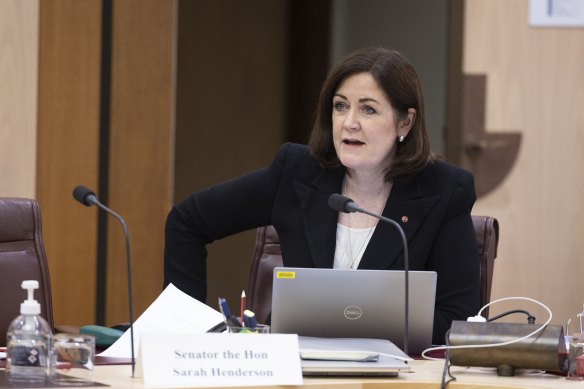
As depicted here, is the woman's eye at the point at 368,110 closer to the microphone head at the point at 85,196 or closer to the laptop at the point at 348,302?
the laptop at the point at 348,302

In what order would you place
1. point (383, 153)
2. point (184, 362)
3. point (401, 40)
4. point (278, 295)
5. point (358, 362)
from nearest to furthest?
point (184, 362), point (358, 362), point (278, 295), point (383, 153), point (401, 40)

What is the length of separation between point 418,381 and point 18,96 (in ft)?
8.83

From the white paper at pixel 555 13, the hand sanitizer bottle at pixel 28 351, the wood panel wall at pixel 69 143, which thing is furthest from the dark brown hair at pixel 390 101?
the white paper at pixel 555 13

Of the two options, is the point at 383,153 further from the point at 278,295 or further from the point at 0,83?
the point at 0,83

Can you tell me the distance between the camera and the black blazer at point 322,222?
279 cm

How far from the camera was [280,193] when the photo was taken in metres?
2.99

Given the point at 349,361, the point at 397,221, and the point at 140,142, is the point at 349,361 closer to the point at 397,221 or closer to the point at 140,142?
the point at 397,221

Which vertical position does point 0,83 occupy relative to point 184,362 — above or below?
above

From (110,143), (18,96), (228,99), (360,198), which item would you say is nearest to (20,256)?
(360,198)

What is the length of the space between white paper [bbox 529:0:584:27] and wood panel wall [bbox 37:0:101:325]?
5.94ft

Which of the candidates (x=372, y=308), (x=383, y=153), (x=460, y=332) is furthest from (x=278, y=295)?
(x=383, y=153)

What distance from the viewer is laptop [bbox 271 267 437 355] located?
221cm

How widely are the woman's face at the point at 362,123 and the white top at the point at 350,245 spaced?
0.54 feet

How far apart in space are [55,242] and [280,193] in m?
1.59
